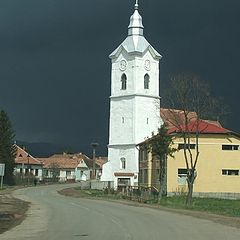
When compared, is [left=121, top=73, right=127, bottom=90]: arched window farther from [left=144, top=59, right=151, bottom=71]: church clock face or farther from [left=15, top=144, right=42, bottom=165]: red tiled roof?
[left=15, top=144, right=42, bottom=165]: red tiled roof

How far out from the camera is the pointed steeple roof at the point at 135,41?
96.4 m

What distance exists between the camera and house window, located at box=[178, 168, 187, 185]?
71.8 meters

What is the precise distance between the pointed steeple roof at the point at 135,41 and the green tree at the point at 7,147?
21.8 m

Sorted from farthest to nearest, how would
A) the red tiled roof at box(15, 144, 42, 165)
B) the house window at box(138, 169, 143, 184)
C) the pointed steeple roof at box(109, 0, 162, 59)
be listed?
the red tiled roof at box(15, 144, 42, 165) < the pointed steeple roof at box(109, 0, 162, 59) < the house window at box(138, 169, 143, 184)

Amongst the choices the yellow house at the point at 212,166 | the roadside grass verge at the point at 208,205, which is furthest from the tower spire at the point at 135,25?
the roadside grass verge at the point at 208,205

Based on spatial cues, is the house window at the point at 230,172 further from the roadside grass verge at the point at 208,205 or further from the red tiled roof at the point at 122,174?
the red tiled roof at the point at 122,174

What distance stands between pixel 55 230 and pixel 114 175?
237 feet

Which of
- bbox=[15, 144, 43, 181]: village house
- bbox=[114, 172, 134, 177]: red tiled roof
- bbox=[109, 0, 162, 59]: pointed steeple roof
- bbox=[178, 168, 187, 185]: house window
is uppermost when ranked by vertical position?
bbox=[109, 0, 162, 59]: pointed steeple roof

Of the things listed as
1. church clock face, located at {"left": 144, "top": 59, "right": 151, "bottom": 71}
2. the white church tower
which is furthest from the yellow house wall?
church clock face, located at {"left": 144, "top": 59, "right": 151, "bottom": 71}

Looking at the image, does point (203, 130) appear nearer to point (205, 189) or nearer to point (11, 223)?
point (205, 189)

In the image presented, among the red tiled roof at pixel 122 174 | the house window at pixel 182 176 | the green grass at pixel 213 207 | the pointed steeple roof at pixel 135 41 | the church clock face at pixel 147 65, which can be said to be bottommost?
the green grass at pixel 213 207

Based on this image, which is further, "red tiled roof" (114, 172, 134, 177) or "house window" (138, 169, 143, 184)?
"red tiled roof" (114, 172, 134, 177)

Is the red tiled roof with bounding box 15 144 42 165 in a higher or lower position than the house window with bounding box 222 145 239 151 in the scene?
higher

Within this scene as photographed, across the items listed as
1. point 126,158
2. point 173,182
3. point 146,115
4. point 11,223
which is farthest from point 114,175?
point 11,223
